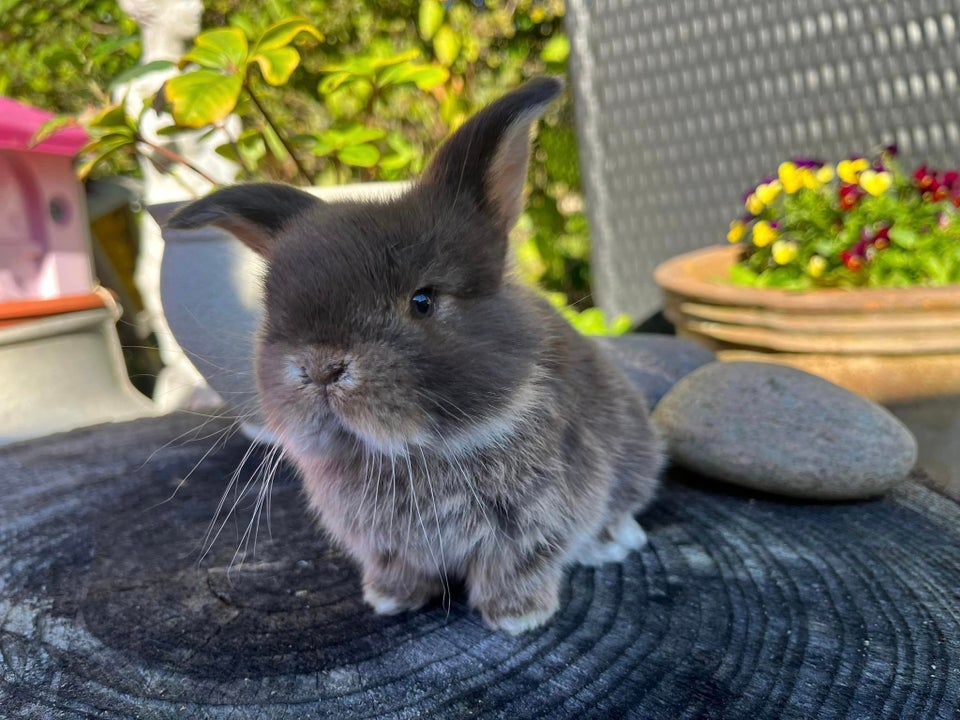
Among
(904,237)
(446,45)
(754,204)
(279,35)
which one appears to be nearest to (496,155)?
A: (279,35)

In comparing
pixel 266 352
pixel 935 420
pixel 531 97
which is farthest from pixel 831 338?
pixel 266 352

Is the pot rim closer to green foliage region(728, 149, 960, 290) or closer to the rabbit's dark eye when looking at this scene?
green foliage region(728, 149, 960, 290)

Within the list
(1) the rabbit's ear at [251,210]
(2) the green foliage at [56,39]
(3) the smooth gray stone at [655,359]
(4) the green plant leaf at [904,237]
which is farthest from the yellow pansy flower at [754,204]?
(2) the green foliage at [56,39]

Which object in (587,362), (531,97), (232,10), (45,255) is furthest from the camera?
(232,10)

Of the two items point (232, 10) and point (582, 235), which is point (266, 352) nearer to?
point (232, 10)

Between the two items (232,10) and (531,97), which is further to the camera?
(232,10)

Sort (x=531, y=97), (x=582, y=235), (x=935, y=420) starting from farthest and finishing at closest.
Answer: (x=582, y=235), (x=935, y=420), (x=531, y=97)

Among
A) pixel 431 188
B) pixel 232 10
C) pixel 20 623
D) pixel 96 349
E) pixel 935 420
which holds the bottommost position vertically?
pixel 935 420

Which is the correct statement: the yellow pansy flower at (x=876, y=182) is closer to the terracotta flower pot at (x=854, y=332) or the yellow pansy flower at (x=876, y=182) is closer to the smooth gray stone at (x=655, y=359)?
the terracotta flower pot at (x=854, y=332)
